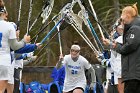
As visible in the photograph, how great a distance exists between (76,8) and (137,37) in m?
15.4

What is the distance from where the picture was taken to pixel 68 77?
437 inches

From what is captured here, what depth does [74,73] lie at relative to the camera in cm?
1109

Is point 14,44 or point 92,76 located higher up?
point 14,44

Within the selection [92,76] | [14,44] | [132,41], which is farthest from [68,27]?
[132,41]

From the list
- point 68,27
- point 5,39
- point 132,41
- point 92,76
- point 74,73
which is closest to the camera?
point 132,41

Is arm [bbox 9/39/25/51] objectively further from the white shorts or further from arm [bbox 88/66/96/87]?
arm [bbox 88/66/96/87]

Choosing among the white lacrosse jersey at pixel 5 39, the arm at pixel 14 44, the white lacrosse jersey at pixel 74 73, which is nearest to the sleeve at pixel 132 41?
the arm at pixel 14 44

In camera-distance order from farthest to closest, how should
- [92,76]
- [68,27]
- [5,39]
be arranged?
[68,27] → [92,76] → [5,39]

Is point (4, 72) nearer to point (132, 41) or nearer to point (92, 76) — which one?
point (132, 41)

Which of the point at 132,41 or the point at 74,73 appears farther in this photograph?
the point at 74,73

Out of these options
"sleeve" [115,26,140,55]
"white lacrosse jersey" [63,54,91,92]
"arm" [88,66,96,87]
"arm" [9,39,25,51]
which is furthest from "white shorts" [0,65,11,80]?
"arm" [88,66,96,87]

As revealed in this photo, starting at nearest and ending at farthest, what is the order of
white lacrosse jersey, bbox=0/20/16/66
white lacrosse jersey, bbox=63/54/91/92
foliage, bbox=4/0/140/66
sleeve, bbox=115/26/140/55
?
1. sleeve, bbox=115/26/140/55
2. white lacrosse jersey, bbox=0/20/16/66
3. white lacrosse jersey, bbox=63/54/91/92
4. foliage, bbox=4/0/140/66

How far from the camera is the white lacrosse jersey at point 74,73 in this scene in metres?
11.0

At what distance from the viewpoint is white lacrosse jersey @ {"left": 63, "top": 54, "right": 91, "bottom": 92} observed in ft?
36.2
